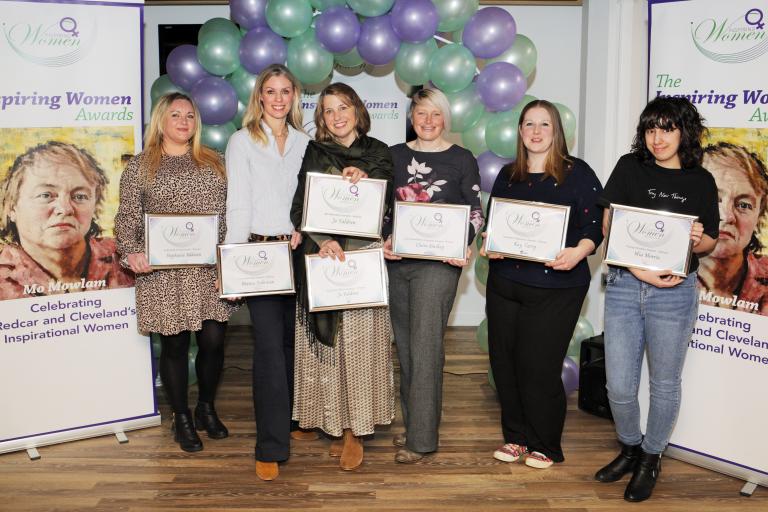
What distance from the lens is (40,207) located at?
3363 millimetres

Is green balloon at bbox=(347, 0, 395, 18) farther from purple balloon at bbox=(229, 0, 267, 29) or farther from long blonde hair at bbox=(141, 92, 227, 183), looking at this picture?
long blonde hair at bbox=(141, 92, 227, 183)

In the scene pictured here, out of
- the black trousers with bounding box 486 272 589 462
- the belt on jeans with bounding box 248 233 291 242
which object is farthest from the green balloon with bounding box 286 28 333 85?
the black trousers with bounding box 486 272 589 462

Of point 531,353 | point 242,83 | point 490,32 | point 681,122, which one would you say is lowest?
point 531,353

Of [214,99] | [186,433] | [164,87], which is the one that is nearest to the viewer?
[186,433]

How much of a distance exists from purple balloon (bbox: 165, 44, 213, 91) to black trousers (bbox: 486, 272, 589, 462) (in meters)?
2.20

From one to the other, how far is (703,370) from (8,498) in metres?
2.98

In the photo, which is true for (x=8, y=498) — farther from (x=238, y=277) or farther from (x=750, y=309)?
(x=750, y=309)

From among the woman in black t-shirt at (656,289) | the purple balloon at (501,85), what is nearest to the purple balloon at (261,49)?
the purple balloon at (501,85)

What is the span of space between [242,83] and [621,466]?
2.84m

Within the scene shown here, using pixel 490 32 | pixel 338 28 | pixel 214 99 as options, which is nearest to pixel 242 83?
pixel 214 99

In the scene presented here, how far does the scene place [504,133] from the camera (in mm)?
3975

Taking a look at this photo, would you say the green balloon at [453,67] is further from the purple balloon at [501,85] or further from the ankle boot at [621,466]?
the ankle boot at [621,466]

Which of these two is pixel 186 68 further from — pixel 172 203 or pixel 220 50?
pixel 172 203

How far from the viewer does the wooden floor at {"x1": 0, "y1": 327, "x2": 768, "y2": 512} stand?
2941 mm
